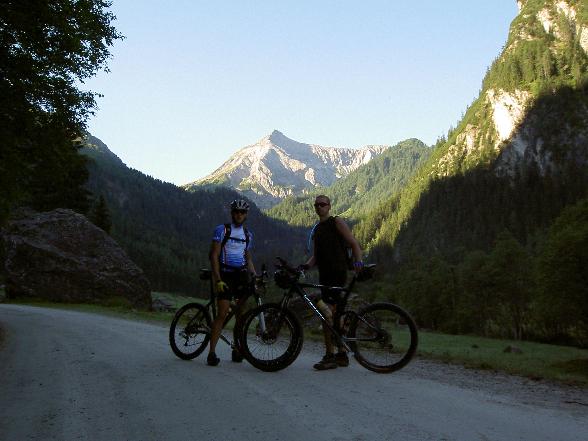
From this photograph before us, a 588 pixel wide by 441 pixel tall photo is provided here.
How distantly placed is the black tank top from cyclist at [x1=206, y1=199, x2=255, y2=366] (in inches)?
50.4

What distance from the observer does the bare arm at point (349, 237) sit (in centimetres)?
843

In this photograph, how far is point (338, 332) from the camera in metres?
8.25

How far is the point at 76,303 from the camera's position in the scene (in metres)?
32.3

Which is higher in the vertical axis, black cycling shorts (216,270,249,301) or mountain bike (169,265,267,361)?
black cycling shorts (216,270,249,301)

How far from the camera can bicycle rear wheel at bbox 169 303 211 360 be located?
30.6 feet

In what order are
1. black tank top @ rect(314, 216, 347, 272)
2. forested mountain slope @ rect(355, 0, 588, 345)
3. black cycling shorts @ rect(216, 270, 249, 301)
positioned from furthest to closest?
forested mountain slope @ rect(355, 0, 588, 345) → black cycling shorts @ rect(216, 270, 249, 301) → black tank top @ rect(314, 216, 347, 272)

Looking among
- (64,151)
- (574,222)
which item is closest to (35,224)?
(64,151)

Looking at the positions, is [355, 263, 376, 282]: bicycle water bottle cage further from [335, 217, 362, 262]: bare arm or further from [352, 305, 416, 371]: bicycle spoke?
[352, 305, 416, 371]: bicycle spoke

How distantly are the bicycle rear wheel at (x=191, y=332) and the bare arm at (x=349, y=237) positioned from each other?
3025mm

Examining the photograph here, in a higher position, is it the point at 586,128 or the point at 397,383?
the point at 586,128

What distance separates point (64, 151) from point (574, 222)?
47.7 meters

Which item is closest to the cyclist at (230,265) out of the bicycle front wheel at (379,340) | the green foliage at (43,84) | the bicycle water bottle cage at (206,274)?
the bicycle water bottle cage at (206,274)

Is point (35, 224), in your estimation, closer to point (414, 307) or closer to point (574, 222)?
point (574, 222)

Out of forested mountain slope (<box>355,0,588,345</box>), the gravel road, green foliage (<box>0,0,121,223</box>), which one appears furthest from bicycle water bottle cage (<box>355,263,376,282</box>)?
forested mountain slope (<box>355,0,588,345</box>)
